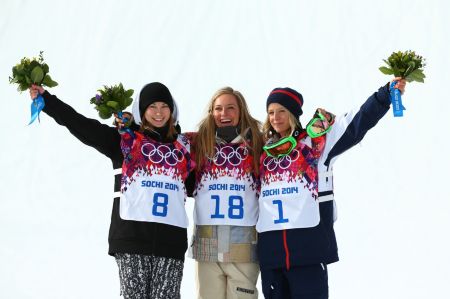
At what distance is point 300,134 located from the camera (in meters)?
4.47

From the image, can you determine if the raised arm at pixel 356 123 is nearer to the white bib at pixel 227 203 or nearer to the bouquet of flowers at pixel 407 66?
the bouquet of flowers at pixel 407 66

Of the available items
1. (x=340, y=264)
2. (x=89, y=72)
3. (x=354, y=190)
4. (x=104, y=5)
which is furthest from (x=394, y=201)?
(x=104, y=5)

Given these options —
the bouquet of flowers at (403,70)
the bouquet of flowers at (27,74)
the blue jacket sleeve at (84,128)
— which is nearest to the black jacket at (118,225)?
the blue jacket sleeve at (84,128)

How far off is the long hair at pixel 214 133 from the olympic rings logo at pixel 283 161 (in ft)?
0.36

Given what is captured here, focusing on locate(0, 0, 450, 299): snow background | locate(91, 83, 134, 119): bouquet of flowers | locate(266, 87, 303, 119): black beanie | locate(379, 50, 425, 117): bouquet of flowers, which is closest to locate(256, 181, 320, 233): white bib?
locate(266, 87, 303, 119): black beanie

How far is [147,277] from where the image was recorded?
415 cm

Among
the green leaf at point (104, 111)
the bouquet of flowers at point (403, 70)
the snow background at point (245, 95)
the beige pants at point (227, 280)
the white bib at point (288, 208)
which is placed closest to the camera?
the bouquet of flowers at point (403, 70)

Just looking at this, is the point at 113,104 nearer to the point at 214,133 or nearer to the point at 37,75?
the point at 37,75

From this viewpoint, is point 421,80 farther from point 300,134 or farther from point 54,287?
point 54,287

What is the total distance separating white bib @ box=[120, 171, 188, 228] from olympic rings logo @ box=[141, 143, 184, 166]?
0.37 feet

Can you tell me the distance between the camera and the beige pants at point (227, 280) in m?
4.42

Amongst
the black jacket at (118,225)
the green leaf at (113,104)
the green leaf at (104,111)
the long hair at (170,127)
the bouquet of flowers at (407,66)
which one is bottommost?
the black jacket at (118,225)

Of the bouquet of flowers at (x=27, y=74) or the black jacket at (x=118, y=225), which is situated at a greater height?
the bouquet of flowers at (x=27, y=74)

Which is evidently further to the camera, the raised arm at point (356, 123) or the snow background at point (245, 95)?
the snow background at point (245, 95)
